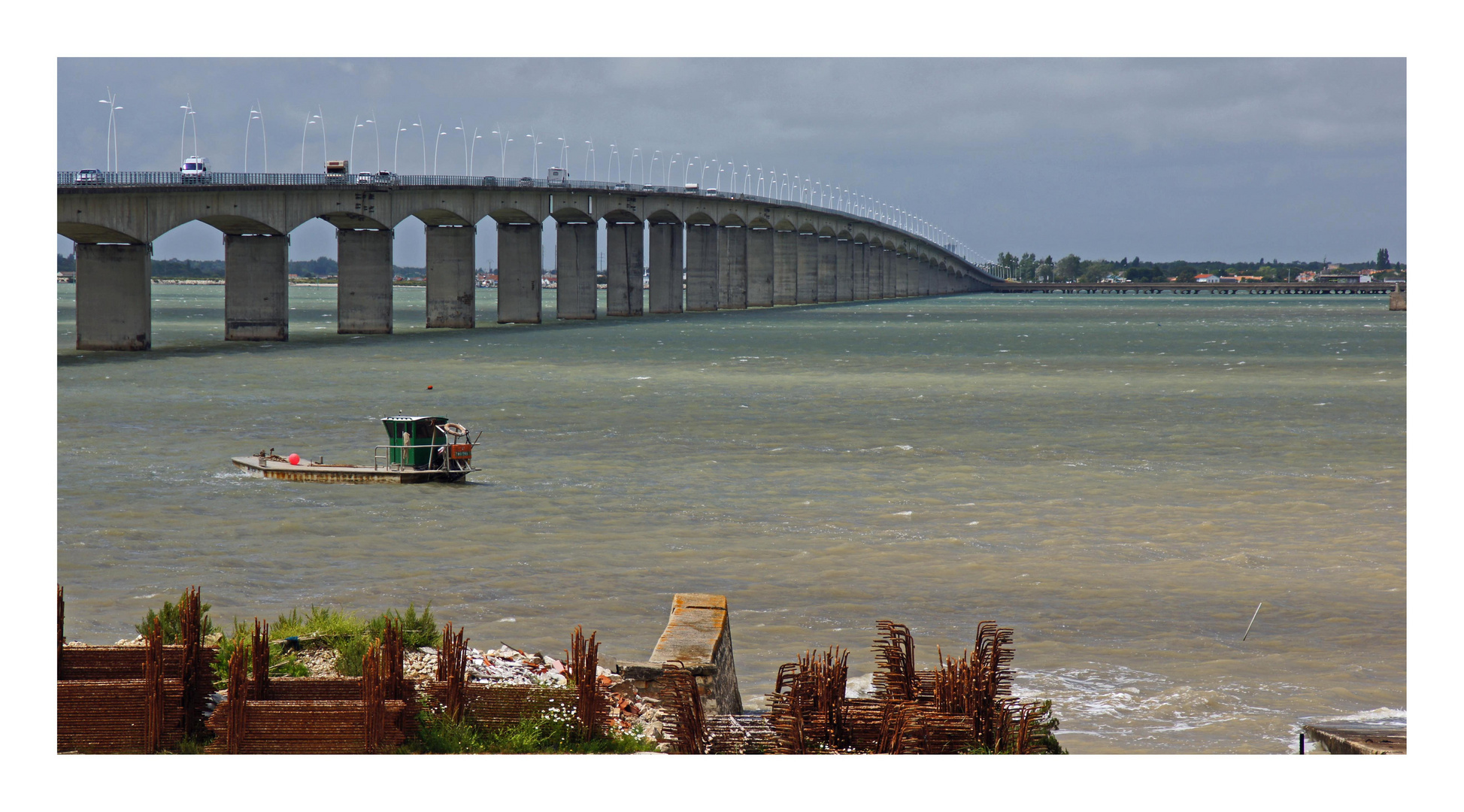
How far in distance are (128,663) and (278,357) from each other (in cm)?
7120

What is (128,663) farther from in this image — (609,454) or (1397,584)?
(609,454)

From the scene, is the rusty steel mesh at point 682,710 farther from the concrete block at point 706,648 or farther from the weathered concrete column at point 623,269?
the weathered concrete column at point 623,269

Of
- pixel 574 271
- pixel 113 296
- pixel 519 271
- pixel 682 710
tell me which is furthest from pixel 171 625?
→ pixel 574 271

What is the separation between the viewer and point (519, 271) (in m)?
134

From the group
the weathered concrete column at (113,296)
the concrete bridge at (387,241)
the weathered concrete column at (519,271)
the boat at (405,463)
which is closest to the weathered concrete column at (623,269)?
the concrete bridge at (387,241)

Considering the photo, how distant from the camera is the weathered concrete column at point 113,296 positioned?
82500 millimetres

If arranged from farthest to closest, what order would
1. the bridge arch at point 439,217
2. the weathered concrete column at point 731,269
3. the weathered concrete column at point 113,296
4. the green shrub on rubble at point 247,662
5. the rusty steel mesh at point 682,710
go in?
the weathered concrete column at point 731,269 → the bridge arch at point 439,217 → the weathered concrete column at point 113,296 → the green shrub on rubble at point 247,662 → the rusty steel mesh at point 682,710

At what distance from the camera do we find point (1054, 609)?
20.6 meters

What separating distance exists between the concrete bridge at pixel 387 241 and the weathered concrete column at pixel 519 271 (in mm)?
133

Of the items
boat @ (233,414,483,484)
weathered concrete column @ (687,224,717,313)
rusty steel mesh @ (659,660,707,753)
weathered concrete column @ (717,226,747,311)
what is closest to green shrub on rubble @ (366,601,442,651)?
rusty steel mesh @ (659,660,707,753)

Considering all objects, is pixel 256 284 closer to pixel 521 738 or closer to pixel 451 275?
pixel 451 275

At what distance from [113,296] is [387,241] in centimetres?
2822

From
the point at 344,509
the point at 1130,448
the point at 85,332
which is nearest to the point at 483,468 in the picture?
the point at 344,509

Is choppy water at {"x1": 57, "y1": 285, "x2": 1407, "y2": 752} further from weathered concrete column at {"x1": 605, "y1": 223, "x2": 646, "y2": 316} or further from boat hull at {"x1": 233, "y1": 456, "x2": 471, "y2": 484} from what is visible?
weathered concrete column at {"x1": 605, "y1": 223, "x2": 646, "y2": 316}
